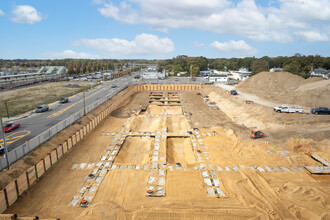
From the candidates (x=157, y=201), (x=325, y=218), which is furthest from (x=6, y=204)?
(x=325, y=218)

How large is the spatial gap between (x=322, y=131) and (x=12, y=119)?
47499 millimetres

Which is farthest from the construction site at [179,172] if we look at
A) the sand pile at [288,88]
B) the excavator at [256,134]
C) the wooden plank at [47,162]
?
the sand pile at [288,88]

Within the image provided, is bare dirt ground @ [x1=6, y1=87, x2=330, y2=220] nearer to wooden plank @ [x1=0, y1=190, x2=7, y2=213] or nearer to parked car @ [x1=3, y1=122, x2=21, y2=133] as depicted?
wooden plank @ [x1=0, y1=190, x2=7, y2=213]

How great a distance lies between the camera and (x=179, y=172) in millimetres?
21438

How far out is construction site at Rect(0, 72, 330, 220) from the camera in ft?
51.4

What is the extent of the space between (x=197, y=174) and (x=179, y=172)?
6.07 ft

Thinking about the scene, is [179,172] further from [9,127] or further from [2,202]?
[9,127]

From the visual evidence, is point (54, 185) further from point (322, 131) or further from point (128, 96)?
point (128, 96)

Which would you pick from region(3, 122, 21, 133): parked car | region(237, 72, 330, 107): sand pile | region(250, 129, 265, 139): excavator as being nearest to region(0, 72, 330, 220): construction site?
region(250, 129, 265, 139): excavator

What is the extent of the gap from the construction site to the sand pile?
1030 cm

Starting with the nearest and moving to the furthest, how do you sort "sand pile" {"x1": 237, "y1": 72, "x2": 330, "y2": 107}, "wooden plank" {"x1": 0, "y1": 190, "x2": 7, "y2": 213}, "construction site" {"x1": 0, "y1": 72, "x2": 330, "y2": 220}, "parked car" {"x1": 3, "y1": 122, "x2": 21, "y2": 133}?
"wooden plank" {"x1": 0, "y1": 190, "x2": 7, "y2": 213}
"construction site" {"x1": 0, "y1": 72, "x2": 330, "y2": 220}
"parked car" {"x1": 3, "y1": 122, "x2": 21, "y2": 133}
"sand pile" {"x1": 237, "y1": 72, "x2": 330, "y2": 107}

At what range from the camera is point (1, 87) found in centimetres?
6366

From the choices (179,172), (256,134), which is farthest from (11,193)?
(256,134)

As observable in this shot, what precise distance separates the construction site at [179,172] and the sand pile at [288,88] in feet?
33.8
